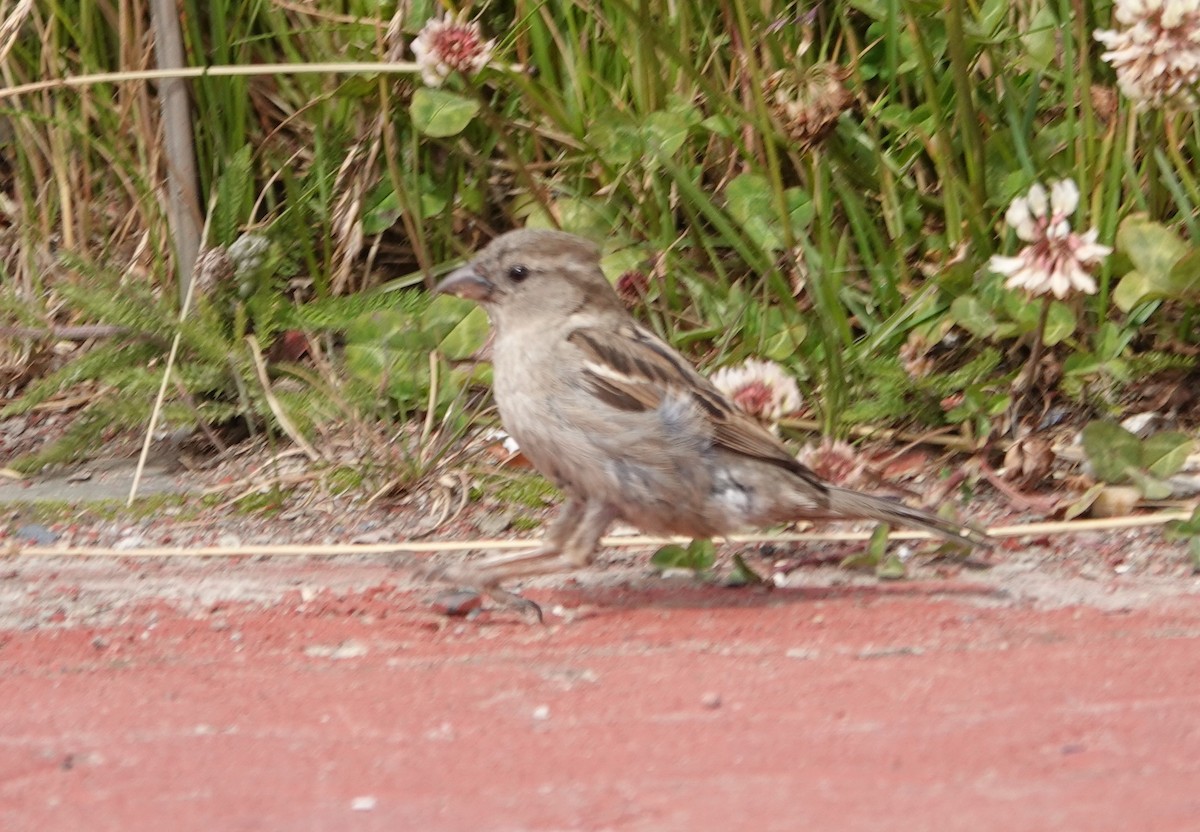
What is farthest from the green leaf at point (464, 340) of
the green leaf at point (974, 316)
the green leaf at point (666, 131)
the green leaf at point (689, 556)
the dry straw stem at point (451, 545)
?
the green leaf at point (974, 316)

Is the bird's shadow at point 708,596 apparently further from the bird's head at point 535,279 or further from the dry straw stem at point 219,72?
the dry straw stem at point 219,72

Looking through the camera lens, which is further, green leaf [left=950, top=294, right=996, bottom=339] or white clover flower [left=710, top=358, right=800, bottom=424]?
green leaf [left=950, top=294, right=996, bottom=339]

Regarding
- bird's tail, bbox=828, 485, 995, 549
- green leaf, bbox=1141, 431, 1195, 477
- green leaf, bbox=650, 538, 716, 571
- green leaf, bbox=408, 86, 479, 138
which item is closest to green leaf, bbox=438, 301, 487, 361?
green leaf, bbox=408, 86, 479, 138

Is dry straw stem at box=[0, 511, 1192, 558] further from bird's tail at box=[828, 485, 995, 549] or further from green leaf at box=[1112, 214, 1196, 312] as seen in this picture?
green leaf at box=[1112, 214, 1196, 312]

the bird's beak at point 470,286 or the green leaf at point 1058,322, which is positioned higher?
the bird's beak at point 470,286

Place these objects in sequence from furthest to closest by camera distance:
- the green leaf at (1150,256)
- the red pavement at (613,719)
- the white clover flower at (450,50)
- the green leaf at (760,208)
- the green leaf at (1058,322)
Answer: the green leaf at (760,208), the white clover flower at (450,50), the green leaf at (1058,322), the green leaf at (1150,256), the red pavement at (613,719)

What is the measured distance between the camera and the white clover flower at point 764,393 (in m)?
3.86

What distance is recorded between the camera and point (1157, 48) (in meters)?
3.62

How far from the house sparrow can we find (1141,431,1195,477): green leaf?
0.44 meters

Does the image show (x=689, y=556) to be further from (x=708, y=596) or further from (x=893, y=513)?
(x=893, y=513)

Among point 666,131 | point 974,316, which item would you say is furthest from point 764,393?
point 666,131

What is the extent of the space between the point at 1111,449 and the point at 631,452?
3.64 ft

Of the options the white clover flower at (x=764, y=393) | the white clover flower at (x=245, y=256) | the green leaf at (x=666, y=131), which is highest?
the green leaf at (x=666, y=131)

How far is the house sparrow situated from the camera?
137 inches
